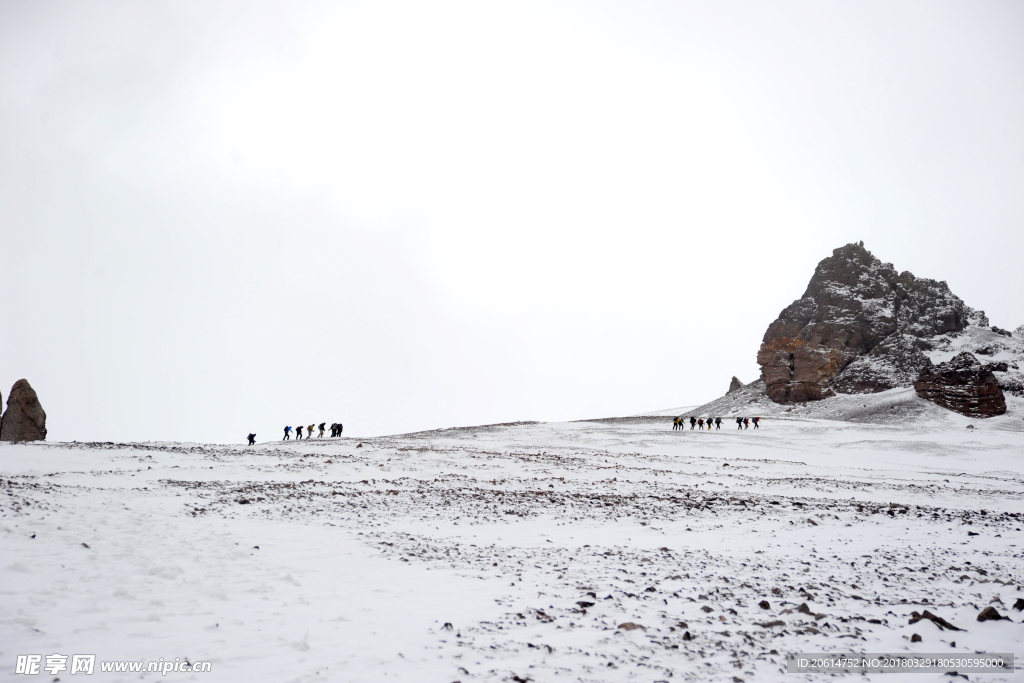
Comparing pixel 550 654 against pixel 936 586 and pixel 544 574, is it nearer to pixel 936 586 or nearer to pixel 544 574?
pixel 544 574

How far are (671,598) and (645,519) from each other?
25.2ft

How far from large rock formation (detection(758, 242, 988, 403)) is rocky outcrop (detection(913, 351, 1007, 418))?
5.96 metres

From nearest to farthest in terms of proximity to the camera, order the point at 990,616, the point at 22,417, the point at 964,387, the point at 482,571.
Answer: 1. the point at 990,616
2. the point at 482,571
3. the point at 22,417
4. the point at 964,387

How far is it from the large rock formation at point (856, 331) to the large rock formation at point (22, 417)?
271ft

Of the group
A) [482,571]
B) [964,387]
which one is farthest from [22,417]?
[964,387]

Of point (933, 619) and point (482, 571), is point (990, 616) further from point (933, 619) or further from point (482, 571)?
point (482, 571)

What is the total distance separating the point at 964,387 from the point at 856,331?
57.5 feet

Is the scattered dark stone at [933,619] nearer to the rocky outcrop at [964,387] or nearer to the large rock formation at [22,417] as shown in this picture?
the large rock formation at [22,417]

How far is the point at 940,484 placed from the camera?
27703mm

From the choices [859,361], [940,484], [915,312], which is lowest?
[940,484]

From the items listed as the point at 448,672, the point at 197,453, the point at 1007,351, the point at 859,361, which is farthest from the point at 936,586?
the point at 1007,351

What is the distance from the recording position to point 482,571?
12320mm

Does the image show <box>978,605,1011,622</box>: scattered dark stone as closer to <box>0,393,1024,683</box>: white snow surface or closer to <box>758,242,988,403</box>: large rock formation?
<box>0,393,1024,683</box>: white snow surface

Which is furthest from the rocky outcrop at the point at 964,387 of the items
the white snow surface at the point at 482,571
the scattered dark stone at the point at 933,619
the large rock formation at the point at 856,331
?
the scattered dark stone at the point at 933,619
